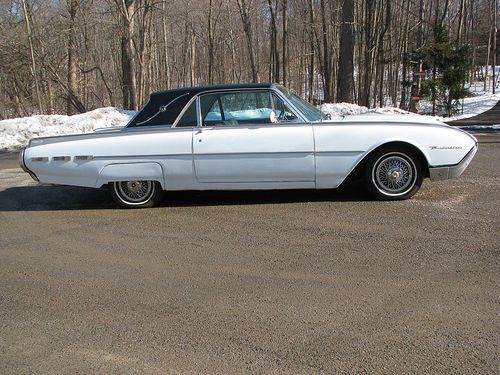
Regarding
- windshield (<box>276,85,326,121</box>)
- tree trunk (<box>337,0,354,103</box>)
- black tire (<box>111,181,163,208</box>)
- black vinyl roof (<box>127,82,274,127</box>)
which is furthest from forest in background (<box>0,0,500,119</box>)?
black tire (<box>111,181,163,208</box>)

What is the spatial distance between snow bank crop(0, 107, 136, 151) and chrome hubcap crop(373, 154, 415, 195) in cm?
1014

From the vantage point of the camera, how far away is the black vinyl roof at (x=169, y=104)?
6.08 metres

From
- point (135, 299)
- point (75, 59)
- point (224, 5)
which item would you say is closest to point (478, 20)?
point (224, 5)

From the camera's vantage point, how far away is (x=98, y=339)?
300 cm

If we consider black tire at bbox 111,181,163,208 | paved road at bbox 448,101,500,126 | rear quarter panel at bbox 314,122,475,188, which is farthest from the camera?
paved road at bbox 448,101,500,126

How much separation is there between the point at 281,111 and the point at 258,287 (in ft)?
9.43

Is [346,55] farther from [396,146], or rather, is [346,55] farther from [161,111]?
[161,111]

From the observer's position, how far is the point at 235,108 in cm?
605

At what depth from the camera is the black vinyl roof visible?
608 centimetres

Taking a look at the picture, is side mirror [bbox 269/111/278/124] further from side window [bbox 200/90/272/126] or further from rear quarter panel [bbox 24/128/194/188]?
rear quarter panel [bbox 24/128/194/188]

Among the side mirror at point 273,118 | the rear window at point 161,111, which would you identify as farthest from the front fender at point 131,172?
the side mirror at point 273,118

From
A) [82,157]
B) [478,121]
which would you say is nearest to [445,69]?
[478,121]

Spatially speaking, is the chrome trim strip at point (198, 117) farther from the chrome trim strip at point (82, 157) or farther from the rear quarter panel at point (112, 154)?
the chrome trim strip at point (82, 157)

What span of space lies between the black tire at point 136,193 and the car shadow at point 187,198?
0.63 feet
